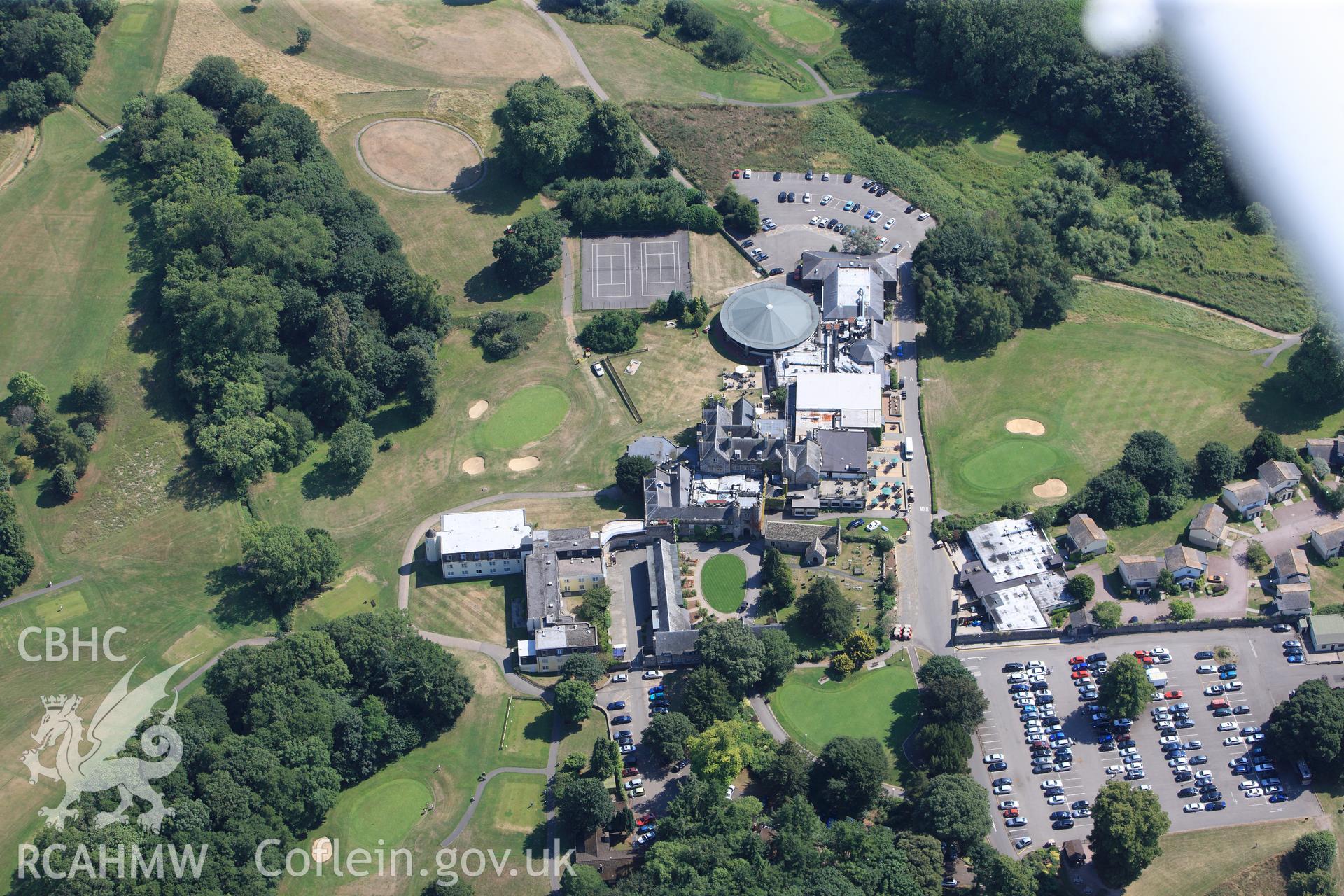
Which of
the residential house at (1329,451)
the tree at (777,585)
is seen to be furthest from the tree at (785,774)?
the residential house at (1329,451)

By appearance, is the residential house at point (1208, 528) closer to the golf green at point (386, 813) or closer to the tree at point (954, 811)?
the tree at point (954, 811)

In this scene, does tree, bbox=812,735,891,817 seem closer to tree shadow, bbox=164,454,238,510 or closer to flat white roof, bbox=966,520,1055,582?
flat white roof, bbox=966,520,1055,582

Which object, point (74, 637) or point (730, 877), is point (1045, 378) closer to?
point (730, 877)

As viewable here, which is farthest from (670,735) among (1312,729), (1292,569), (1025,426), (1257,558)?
(1292,569)

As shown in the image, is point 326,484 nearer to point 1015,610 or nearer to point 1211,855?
point 1015,610

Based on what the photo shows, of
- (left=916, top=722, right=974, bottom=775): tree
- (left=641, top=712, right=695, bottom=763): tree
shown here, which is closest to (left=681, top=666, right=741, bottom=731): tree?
(left=641, top=712, right=695, bottom=763): tree
